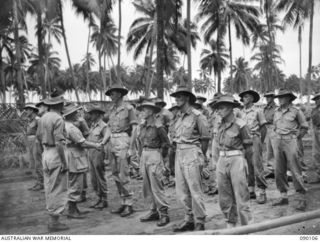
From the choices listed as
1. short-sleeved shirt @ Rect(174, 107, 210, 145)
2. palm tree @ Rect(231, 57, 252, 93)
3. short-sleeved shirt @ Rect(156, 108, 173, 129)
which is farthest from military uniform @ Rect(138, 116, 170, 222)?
palm tree @ Rect(231, 57, 252, 93)

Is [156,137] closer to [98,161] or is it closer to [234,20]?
[98,161]

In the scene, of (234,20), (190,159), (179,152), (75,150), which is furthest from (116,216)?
(234,20)

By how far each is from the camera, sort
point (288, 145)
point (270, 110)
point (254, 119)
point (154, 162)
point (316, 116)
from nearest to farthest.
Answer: point (154, 162) < point (288, 145) < point (254, 119) < point (316, 116) < point (270, 110)

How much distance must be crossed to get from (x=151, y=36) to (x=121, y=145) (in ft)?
53.8

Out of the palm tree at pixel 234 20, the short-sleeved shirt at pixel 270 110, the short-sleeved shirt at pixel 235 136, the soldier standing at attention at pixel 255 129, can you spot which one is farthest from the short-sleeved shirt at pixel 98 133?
the palm tree at pixel 234 20

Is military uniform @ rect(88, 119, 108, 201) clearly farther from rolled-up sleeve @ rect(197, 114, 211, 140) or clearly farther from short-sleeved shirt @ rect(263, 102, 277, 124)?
short-sleeved shirt @ rect(263, 102, 277, 124)

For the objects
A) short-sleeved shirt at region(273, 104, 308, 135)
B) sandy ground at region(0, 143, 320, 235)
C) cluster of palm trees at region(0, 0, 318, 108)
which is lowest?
sandy ground at region(0, 143, 320, 235)

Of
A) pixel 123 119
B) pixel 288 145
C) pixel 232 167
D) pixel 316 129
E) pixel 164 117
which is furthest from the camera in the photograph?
pixel 316 129

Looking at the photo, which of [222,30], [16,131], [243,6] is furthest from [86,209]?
[243,6]

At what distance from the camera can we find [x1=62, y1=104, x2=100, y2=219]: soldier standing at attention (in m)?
6.29

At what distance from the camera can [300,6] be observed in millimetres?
7145

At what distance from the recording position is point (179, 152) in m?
5.19

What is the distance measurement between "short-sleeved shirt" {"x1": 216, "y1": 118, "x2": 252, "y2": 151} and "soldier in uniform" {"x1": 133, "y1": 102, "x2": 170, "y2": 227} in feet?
3.81

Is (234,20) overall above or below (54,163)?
above
